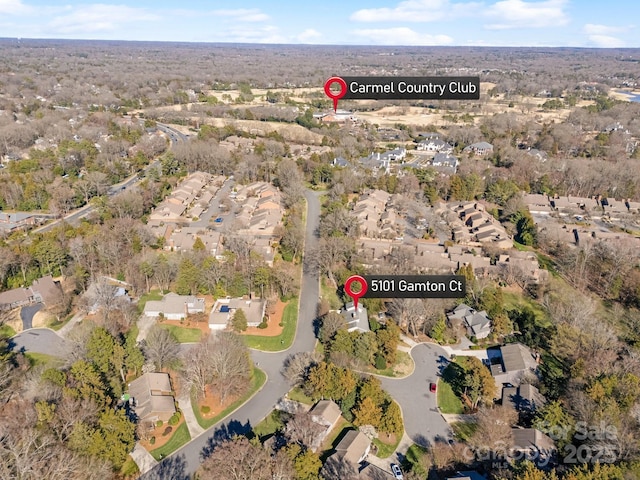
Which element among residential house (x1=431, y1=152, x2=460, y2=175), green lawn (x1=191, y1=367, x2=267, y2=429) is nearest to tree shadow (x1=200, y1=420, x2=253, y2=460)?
green lawn (x1=191, y1=367, x2=267, y2=429)

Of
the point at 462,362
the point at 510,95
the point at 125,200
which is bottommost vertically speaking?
the point at 462,362

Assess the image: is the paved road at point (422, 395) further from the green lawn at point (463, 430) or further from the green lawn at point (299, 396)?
the green lawn at point (299, 396)

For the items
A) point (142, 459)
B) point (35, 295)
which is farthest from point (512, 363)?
point (35, 295)

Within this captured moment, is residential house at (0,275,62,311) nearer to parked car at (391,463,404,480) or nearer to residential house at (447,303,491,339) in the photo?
parked car at (391,463,404,480)

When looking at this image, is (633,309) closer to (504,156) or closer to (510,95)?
(504,156)

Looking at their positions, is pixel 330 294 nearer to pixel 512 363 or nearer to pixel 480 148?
pixel 512 363

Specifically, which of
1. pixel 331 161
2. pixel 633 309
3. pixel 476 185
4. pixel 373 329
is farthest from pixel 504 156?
pixel 373 329
